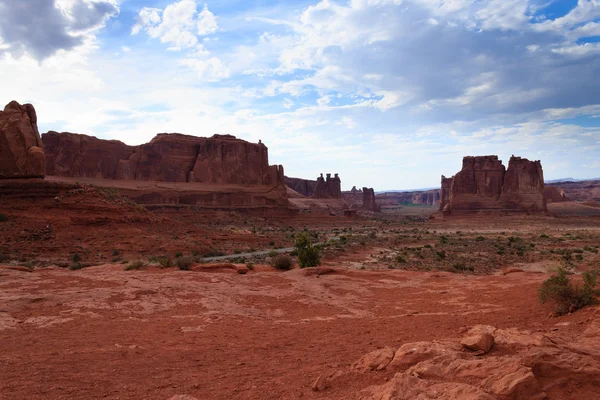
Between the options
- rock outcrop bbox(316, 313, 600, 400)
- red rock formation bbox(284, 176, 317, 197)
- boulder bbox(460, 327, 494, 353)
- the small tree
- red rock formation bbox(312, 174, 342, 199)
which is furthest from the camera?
red rock formation bbox(284, 176, 317, 197)

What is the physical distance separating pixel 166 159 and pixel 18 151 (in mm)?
34950

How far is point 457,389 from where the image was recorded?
3658 mm

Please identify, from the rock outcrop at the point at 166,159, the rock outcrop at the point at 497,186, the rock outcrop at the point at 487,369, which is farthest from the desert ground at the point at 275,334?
the rock outcrop at the point at 497,186

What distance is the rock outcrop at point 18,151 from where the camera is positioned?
91.7ft

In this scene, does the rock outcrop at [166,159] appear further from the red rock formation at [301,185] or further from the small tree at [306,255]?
the red rock formation at [301,185]

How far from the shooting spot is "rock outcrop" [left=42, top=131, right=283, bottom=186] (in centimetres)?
5653

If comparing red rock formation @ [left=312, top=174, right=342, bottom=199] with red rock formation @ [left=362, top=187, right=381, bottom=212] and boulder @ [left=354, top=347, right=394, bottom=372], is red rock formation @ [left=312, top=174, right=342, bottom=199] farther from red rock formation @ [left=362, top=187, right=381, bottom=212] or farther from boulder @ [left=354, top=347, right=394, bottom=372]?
boulder @ [left=354, top=347, right=394, bottom=372]

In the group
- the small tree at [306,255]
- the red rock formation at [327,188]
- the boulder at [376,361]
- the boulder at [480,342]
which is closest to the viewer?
the boulder at [480,342]

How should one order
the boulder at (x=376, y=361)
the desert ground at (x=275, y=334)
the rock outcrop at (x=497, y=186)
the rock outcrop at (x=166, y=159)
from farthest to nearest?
1. the rock outcrop at (x=497, y=186)
2. the rock outcrop at (x=166, y=159)
3. the boulder at (x=376, y=361)
4. the desert ground at (x=275, y=334)

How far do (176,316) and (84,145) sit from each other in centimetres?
5646

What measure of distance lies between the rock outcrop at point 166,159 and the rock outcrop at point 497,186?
3354cm

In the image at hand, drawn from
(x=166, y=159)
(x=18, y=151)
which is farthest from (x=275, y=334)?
(x=166, y=159)

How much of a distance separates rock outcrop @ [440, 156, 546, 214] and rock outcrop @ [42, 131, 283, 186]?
3354 cm

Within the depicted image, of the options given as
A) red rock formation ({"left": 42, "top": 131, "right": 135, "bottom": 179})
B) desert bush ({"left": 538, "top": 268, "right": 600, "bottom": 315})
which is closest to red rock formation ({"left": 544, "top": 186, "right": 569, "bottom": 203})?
red rock formation ({"left": 42, "top": 131, "right": 135, "bottom": 179})
